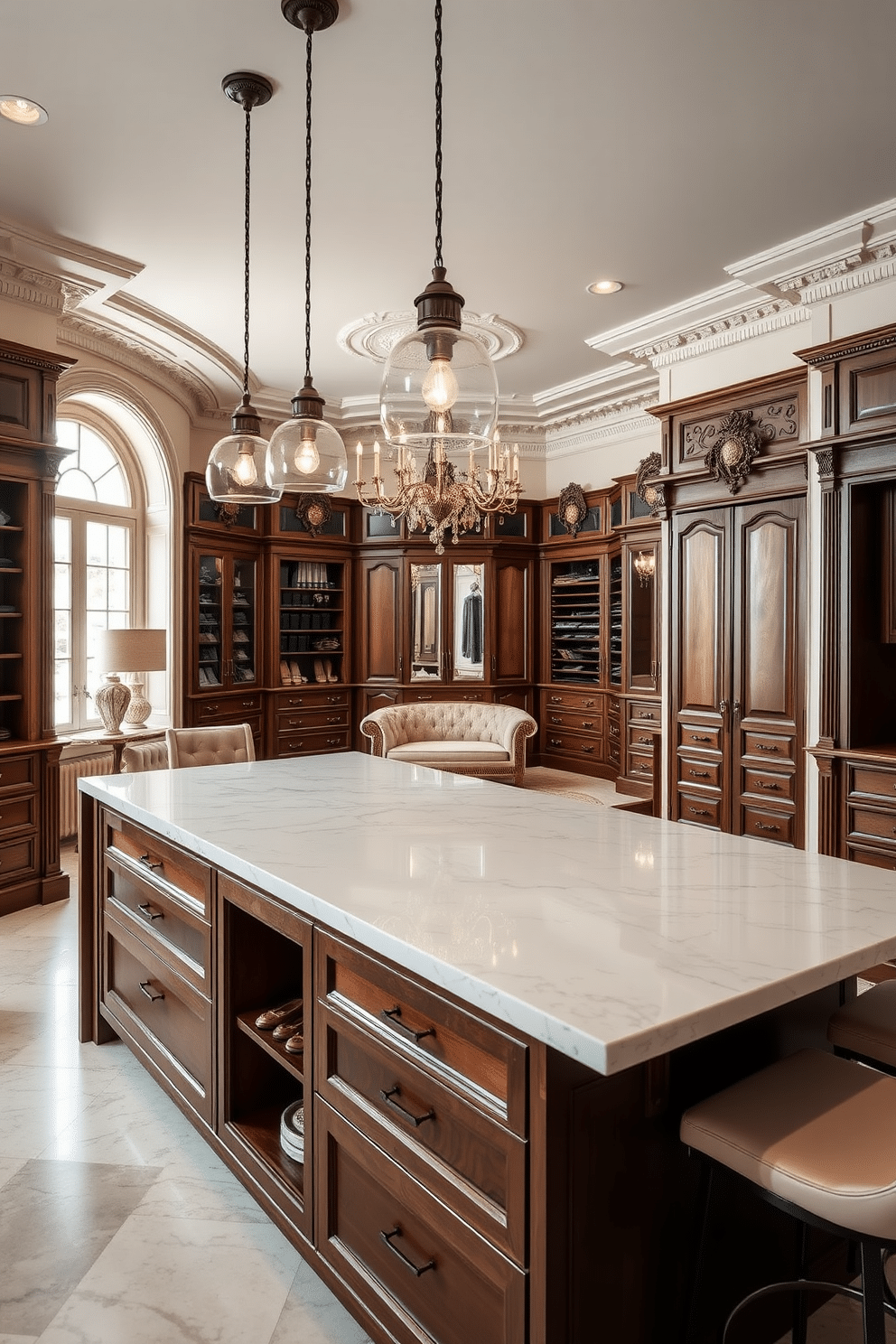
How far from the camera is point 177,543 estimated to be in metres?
6.45

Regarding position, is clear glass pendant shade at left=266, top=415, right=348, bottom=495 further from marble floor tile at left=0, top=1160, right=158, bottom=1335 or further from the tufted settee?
the tufted settee

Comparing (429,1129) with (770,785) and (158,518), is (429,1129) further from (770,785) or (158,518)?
(158,518)

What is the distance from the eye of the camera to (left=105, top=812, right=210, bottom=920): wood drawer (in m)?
2.14

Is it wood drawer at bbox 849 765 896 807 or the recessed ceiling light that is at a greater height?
the recessed ceiling light

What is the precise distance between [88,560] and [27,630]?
1.85m

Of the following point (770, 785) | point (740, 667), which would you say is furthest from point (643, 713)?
point (770, 785)

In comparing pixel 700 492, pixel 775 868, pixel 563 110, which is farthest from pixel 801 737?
pixel 563 110

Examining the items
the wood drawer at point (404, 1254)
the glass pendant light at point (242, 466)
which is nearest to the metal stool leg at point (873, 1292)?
the wood drawer at point (404, 1254)

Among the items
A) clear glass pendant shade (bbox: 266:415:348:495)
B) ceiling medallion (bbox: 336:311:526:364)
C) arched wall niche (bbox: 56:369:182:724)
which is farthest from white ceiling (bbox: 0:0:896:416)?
clear glass pendant shade (bbox: 266:415:348:495)

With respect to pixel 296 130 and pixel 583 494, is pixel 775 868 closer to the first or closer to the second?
pixel 296 130

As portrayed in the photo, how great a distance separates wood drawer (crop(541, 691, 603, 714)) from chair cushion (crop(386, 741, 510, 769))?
1289 millimetres

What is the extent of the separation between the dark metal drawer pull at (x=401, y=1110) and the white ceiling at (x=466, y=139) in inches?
121

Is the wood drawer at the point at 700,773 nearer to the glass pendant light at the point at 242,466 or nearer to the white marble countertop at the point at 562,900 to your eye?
the white marble countertop at the point at 562,900

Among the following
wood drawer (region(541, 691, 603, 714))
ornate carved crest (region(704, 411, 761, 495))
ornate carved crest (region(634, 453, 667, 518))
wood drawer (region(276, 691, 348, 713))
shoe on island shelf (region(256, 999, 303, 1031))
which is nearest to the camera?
shoe on island shelf (region(256, 999, 303, 1031))
